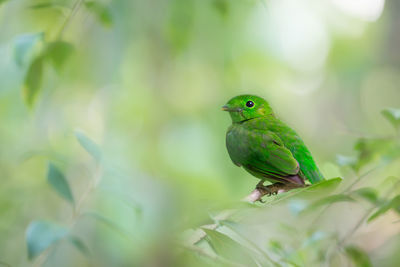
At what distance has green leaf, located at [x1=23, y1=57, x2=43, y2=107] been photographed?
145 centimetres

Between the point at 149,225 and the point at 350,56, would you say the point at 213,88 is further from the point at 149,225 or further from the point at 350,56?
the point at 350,56

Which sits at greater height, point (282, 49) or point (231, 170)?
point (282, 49)

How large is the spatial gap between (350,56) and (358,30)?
20.5 inches

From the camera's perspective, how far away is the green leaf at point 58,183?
1.23 meters

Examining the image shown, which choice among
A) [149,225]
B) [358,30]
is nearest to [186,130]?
[149,225]

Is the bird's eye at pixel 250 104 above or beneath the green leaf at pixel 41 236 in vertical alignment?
above

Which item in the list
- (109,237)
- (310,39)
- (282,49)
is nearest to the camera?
(109,237)

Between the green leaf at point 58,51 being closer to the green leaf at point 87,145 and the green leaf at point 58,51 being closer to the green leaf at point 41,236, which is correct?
the green leaf at point 87,145

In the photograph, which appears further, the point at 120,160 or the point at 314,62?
the point at 314,62

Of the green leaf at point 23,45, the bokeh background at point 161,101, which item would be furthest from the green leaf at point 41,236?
the green leaf at point 23,45

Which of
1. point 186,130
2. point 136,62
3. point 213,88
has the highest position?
point 136,62

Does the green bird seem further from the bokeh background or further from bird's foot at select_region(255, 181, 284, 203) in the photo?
the bokeh background

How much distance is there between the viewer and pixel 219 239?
1.02 metres

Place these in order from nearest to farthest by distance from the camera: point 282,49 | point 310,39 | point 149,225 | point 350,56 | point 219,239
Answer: point 219,239, point 149,225, point 282,49, point 310,39, point 350,56
